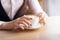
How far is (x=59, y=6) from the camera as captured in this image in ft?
7.84

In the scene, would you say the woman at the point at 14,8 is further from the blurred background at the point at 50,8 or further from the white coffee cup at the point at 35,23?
the blurred background at the point at 50,8

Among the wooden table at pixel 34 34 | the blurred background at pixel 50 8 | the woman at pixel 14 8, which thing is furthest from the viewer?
the blurred background at pixel 50 8

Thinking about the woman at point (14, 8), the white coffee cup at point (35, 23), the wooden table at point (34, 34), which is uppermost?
the woman at point (14, 8)

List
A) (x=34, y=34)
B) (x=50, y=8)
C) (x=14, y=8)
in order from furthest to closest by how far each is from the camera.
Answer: (x=50, y=8) → (x=14, y=8) → (x=34, y=34)

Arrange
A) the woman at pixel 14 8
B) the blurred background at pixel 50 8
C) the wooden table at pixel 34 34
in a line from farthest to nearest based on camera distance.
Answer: the blurred background at pixel 50 8 → the woman at pixel 14 8 → the wooden table at pixel 34 34

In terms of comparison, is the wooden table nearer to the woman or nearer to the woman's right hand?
the woman's right hand

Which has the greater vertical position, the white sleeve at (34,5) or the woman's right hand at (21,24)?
the white sleeve at (34,5)

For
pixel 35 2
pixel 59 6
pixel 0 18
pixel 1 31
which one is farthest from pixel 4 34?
pixel 59 6

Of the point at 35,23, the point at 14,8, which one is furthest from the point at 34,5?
the point at 35,23

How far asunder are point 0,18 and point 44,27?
413mm

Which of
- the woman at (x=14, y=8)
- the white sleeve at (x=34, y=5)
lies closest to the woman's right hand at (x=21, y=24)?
the woman at (x=14, y=8)

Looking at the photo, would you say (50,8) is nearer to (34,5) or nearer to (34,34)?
(34,5)

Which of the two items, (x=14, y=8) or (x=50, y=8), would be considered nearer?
(x=14, y=8)

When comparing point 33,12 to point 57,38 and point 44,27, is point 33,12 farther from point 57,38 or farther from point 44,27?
point 57,38
